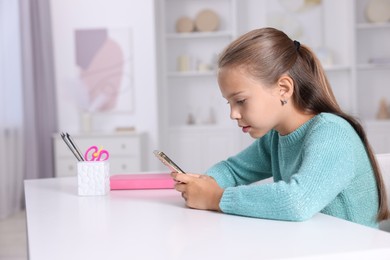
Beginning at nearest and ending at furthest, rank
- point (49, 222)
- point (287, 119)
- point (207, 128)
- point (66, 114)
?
point (49, 222) < point (287, 119) < point (66, 114) < point (207, 128)

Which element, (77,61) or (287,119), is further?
(77,61)

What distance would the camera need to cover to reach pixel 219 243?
1033 millimetres

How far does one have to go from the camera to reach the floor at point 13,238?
142 inches

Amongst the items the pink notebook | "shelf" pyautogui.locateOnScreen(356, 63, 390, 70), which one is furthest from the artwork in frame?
the pink notebook

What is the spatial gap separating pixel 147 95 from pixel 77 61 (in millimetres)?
646

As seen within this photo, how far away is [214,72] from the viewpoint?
5762 millimetres

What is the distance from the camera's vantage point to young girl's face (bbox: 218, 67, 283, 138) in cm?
140

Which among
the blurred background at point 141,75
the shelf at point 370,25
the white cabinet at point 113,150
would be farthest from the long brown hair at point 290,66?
the shelf at point 370,25

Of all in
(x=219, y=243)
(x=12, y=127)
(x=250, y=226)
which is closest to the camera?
(x=219, y=243)

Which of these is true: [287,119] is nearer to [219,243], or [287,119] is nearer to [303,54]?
[303,54]

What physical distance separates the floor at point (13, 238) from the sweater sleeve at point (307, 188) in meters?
2.48

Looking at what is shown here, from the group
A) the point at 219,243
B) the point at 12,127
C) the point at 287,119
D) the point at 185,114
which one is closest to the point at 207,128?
the point at 185,114

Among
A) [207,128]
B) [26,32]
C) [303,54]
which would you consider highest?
[26,32]

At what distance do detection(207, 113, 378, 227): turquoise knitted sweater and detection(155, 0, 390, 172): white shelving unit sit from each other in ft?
13.7
